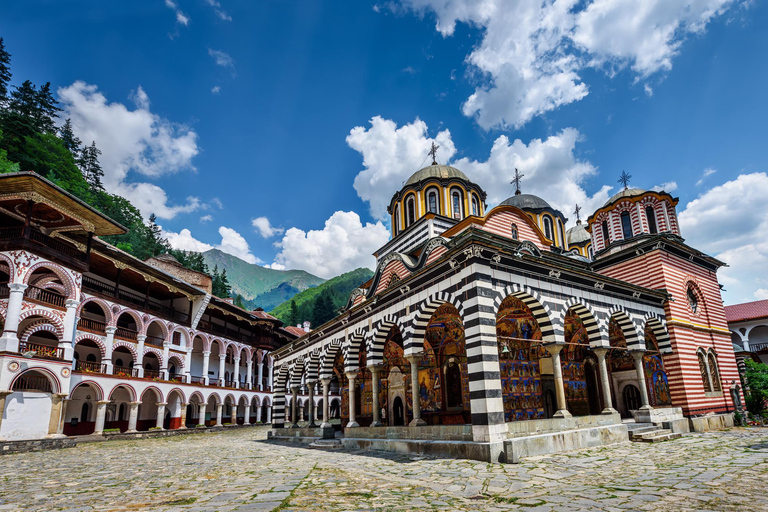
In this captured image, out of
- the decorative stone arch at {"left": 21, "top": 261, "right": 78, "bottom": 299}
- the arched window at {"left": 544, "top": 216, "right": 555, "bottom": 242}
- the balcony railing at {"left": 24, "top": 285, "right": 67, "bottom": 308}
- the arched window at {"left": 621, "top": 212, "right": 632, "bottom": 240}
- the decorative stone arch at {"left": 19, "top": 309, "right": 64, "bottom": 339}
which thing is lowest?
the decorative stone arch at {"left": 19, "top": 309, "right": 64, "bottom": 339}

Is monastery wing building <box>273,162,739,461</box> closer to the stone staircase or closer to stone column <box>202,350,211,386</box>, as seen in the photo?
the stone staircase

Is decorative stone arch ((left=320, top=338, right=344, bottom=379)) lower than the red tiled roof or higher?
lower

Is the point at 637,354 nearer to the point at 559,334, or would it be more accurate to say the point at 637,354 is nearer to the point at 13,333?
the point at 559,334

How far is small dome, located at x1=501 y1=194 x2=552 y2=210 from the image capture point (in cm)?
2342

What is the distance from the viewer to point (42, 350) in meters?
18.3

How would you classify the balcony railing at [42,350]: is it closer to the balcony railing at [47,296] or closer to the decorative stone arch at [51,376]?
the decorative stone arch at [51,376]

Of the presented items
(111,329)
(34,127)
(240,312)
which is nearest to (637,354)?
(111,329)

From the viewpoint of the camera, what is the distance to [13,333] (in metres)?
17.0

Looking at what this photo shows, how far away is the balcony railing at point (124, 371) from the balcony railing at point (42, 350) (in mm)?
4477

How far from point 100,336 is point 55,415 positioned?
5.04 meters

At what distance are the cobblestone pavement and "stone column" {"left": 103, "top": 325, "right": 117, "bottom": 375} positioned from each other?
13.5 metres

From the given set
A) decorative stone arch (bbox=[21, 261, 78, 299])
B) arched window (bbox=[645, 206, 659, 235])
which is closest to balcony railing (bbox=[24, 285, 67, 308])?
decorative stone arch (bbox=[21, 261, 78, 299])

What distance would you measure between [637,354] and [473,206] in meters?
9.74

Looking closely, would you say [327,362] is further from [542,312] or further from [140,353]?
[140,353]
